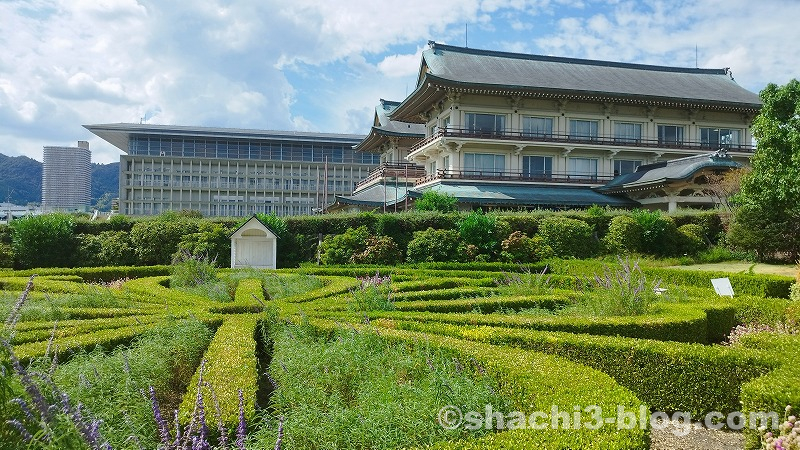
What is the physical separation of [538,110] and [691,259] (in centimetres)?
1761

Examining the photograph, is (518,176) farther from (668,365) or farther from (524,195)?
A: (668,365)

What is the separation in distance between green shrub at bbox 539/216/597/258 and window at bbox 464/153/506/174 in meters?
13.7

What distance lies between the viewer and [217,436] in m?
3.67

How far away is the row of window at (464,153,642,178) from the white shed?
18.3m

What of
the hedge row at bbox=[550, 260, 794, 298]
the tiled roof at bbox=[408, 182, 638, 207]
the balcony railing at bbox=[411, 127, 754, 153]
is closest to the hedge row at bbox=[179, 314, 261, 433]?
the hedge row at bbox=[550, 260, 794, 298]

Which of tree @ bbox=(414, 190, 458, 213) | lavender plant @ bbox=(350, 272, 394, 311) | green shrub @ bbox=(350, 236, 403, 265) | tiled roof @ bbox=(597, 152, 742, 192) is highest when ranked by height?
tiled roof @ bbox=(597, 152, 742, 192)

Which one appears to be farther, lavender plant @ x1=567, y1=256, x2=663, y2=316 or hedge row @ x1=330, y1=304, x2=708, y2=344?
lavender plant @ x1=567, y1=256, x2=663, y2=316

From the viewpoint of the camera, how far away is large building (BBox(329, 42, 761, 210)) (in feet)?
105

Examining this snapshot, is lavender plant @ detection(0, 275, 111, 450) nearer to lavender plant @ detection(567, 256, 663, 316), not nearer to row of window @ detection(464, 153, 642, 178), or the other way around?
lavender plant @ detection(567, 256, 663, 316)

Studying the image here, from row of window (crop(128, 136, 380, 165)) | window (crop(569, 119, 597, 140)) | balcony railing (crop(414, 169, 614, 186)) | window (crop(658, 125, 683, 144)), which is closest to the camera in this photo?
balcony railing (crop(414, 169, 614, 186))

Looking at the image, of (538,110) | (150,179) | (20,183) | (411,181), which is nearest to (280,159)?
(150,179)

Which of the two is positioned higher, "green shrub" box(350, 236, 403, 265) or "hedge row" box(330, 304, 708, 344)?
"green shrub" box(350, 236, 403, 265)

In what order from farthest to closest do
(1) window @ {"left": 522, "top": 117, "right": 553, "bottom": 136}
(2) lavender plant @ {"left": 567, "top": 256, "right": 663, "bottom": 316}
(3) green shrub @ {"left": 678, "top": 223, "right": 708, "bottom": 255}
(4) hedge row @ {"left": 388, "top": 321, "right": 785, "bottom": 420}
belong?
1. (1) window @ {"left": 522, "top": 117, "right": 553, "bottom": 136}
2. (3) green shrub @ {"left": 678, "top": 223, "right": 708, "bottom": 255}
3. (2) lavender plant @ {"left": 567, "top": 256, "right": 663, "bottom": 316}
4. (4) hedge row @ {"left": 388, "top": 321, "right": 785, "bottom": 420}

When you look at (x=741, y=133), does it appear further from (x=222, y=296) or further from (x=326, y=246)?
(x=222, y=296)
